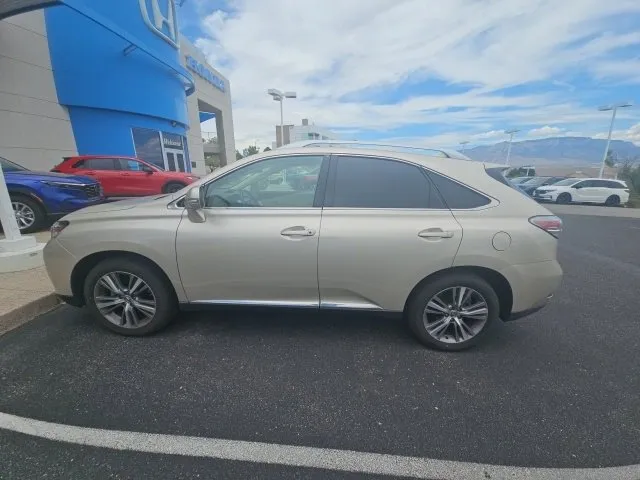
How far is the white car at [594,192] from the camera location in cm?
1717

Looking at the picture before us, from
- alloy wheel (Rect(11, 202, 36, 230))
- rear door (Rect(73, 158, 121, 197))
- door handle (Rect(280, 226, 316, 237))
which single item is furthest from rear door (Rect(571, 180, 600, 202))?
alloy wheel (Rect(11, 202, 36, 230))

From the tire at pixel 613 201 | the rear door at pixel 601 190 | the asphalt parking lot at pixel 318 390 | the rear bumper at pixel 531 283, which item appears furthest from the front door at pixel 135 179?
the tire at pixel 613 201

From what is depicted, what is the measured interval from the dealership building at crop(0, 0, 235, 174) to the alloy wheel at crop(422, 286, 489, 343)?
9.16 metres

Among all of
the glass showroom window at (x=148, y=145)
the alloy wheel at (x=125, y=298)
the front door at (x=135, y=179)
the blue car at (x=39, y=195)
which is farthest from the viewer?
the glass showroom window at (x=148, y=145)

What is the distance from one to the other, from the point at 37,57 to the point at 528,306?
14.0 meters

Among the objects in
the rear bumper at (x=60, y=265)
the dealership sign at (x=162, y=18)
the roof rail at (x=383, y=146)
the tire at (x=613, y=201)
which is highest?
the dealership sign at (x=162, y=18)

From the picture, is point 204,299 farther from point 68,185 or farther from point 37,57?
point 37,57

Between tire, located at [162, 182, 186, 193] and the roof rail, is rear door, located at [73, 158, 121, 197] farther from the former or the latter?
the roof rail

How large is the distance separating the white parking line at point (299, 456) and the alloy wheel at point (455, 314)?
111 cm

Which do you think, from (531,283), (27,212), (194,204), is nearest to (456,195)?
(531,283)

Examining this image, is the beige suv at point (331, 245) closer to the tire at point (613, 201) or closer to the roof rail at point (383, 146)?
the roof rail at point (383, 146)

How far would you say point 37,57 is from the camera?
31.5ft

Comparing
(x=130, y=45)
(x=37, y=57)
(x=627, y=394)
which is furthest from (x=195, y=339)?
(x=130, y=45)

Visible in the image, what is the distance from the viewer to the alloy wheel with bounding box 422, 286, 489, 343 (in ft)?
8.79
